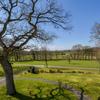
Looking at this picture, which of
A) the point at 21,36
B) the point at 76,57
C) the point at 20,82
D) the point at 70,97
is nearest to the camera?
the point at 70,97

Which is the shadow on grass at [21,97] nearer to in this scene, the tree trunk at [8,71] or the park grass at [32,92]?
the park grass at [32,92]

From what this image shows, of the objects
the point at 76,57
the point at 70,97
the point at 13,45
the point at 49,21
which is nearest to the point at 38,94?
the point at 70,97

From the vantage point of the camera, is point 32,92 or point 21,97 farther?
point 32,92

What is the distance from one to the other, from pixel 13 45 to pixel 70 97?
25.5 ft

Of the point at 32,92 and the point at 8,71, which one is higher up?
the point at 8,71

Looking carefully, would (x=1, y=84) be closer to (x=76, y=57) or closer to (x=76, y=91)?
(x=76, y=91)

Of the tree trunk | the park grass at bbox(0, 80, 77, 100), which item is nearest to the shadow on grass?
the park grass at bbox(0, 80, 77, 100)

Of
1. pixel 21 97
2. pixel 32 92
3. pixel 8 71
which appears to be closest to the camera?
pixel 21 97

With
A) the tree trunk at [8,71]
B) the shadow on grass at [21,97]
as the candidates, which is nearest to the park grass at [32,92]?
the shadow on grass at [21,97]

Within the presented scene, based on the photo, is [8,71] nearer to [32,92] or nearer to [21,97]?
[21,97]

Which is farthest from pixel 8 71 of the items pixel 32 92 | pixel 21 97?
pixel 32 92

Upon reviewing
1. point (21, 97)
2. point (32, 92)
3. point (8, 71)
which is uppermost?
point (8, 71)

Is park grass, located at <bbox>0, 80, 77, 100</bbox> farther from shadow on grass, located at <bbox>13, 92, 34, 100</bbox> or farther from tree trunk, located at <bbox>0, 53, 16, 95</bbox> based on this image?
tree trunk, located at <bbox>0, 53, 16, 95</bbox>

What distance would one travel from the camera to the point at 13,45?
27141mm
